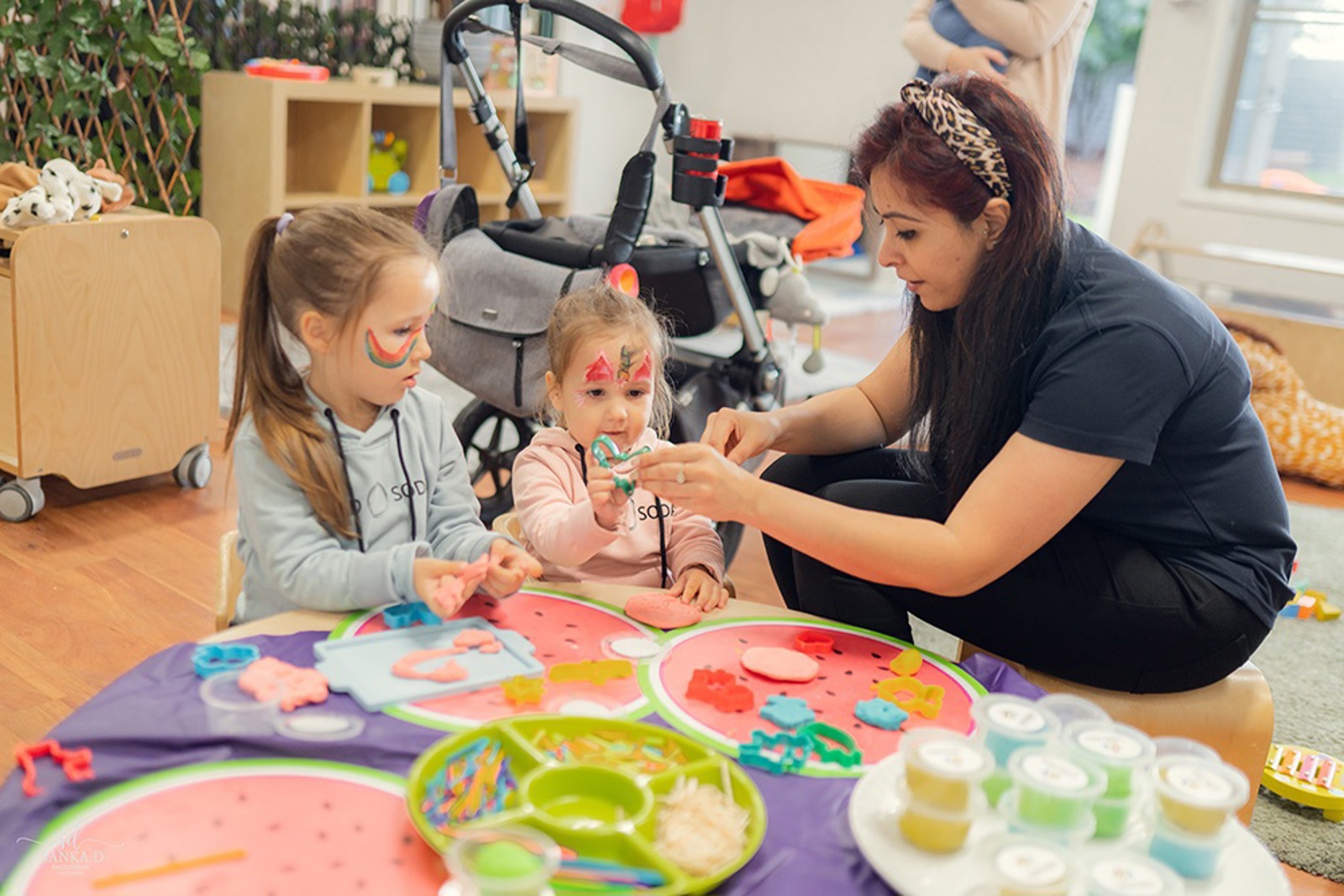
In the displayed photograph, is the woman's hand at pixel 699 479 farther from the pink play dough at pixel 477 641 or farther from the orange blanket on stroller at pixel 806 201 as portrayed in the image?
the orange blanket on stroller at pixel 806 201

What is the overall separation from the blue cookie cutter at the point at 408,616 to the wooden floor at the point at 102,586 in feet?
1.71

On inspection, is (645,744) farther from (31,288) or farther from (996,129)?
(31,288)

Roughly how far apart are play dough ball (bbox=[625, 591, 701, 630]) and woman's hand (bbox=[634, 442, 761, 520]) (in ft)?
0.33

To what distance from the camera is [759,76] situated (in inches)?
214

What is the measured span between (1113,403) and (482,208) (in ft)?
13.0

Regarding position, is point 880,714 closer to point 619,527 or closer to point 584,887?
point 584,887

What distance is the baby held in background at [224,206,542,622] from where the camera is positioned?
1183mm

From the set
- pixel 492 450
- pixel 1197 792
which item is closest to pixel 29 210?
pixel 492 450

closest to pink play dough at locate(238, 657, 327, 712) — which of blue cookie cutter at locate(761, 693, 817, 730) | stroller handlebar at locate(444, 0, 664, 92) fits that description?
blue cookie cutter at locate(761, 693, 817, 730)

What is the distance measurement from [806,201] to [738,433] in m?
1.42

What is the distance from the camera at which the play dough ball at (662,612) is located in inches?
48.4

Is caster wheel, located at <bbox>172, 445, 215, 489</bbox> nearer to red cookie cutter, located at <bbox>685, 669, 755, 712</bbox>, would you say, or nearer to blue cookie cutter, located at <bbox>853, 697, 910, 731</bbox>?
red cookie cutter, located at <bbox>685, 669, 755, 712</bbox>

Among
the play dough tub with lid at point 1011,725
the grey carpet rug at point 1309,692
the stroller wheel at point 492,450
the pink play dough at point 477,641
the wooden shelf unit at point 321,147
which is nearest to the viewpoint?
the play dough tub with lid at point 1011,725

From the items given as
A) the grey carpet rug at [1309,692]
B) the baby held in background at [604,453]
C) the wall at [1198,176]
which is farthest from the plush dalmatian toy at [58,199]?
the wall at [1198,176]
